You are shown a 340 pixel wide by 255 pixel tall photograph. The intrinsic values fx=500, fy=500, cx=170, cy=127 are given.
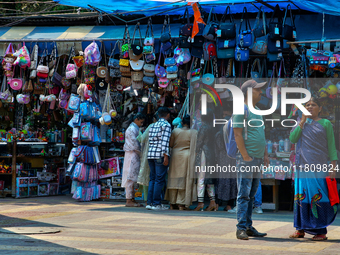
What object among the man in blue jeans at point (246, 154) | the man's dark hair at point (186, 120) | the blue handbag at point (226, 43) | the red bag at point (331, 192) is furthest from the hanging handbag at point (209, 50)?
the red bag at point (331, 192)

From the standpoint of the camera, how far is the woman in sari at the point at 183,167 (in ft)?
30.0

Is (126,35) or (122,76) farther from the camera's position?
(126,35)

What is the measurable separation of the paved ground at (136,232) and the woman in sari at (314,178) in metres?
0.21

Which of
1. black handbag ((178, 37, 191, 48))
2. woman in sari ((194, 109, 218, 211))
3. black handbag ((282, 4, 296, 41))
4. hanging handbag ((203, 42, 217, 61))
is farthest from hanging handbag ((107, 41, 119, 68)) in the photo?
black handbag ((282, 4, 296, 41))

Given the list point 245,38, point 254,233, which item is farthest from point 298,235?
point 245,38

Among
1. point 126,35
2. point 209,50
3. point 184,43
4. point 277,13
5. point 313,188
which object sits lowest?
point 313,188

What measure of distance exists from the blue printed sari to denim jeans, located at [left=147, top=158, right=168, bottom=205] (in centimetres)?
350

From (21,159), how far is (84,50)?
3.02 m

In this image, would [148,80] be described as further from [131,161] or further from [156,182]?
[156,182]

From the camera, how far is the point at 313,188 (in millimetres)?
5949

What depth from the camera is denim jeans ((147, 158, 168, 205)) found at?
358 inches

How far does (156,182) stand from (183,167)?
57 cm

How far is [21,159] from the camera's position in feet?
38.0

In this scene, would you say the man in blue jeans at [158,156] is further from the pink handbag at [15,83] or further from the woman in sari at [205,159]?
the pink handbag at [15,83]
